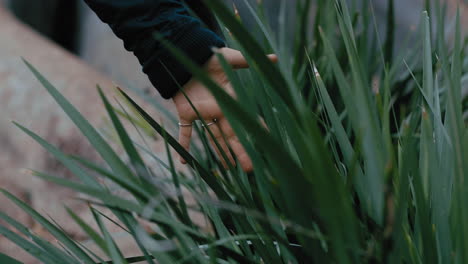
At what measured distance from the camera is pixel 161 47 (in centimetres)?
62

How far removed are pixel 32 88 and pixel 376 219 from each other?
1433mm

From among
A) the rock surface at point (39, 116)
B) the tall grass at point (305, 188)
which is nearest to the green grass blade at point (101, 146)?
the tall grass at point (305, 188)

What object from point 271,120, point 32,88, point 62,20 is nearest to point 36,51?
point 32,88

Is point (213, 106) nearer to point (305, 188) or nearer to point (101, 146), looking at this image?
point (101, 146)

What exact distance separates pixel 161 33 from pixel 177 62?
36 mm

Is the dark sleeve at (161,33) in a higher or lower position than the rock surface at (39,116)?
higher

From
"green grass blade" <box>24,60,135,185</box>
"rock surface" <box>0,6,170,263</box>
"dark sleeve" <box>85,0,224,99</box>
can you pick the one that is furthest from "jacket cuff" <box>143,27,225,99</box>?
"rock surface" <box>0,6,170,263</box>

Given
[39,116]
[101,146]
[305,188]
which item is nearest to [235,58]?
[101,146]

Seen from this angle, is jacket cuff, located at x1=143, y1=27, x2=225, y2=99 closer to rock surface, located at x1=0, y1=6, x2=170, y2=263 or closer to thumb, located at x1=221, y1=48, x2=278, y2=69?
thumb, located at x1=221, y1=48, x2=278, y2=69

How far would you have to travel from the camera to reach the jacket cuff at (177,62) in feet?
2.03

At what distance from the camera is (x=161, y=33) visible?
62 cm

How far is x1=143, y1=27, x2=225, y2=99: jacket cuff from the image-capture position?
24.4 inches

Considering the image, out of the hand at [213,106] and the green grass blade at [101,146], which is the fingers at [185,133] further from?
the green grass blade at [101,146]

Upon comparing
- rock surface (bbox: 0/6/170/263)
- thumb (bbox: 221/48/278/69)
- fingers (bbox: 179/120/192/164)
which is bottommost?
rock surface (bbox: 0/6/170/263)
